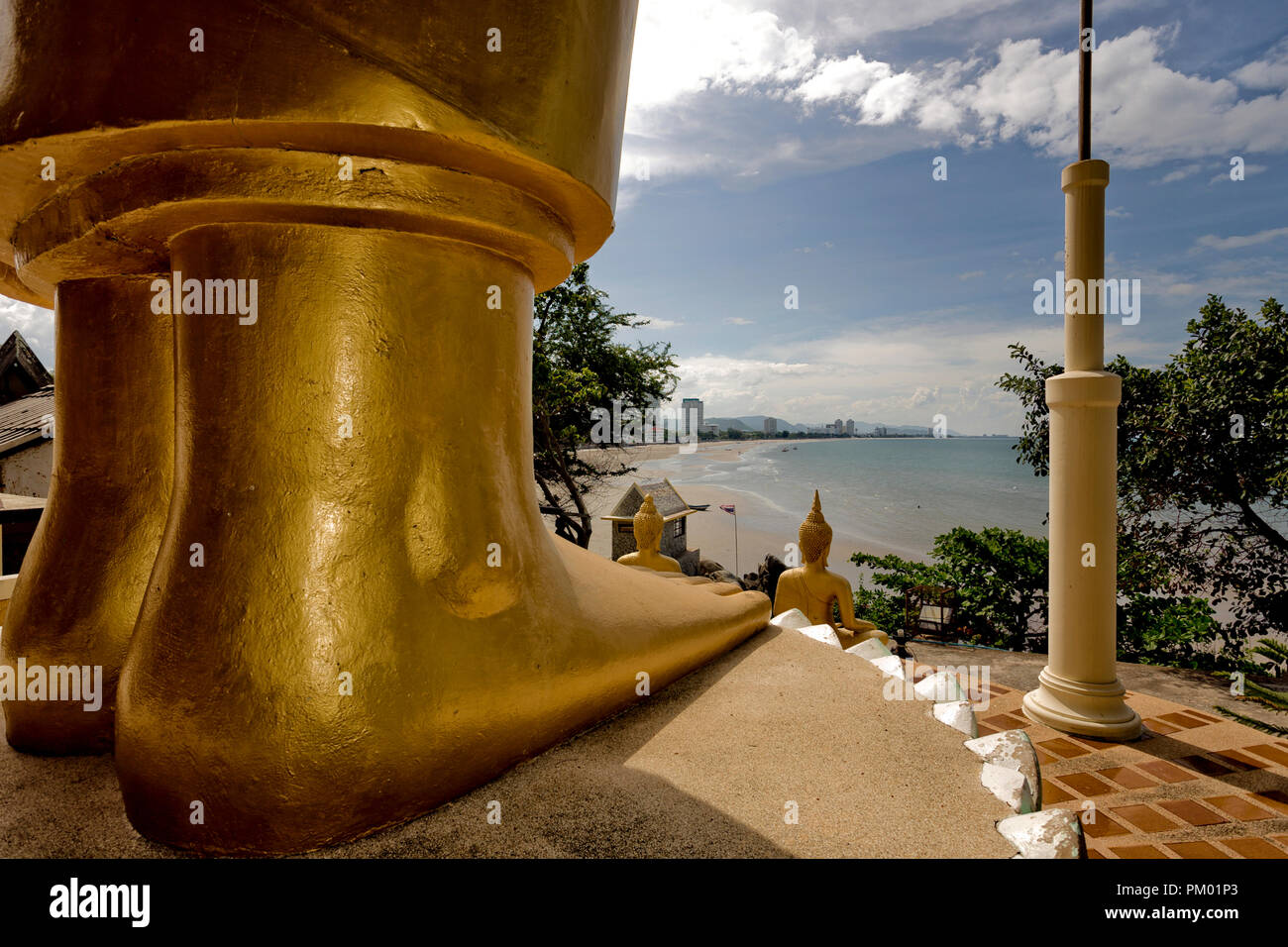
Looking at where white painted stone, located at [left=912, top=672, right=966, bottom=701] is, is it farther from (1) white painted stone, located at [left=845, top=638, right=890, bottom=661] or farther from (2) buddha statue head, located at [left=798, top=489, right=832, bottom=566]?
(2) buddha statue head, located at [left=798, top=489, right=832, bottom=566]

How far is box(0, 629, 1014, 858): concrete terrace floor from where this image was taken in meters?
1.25

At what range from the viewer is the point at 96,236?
1.33m

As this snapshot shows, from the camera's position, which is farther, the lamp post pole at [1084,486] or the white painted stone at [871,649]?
the lamp post pole at [1084,486]

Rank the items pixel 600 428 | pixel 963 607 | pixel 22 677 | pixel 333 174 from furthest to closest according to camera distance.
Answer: pixel 600 428
pixel 963 607
pixel 22 677
pixel 333 174

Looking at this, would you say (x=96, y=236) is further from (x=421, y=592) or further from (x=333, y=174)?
(x=421, y=592)

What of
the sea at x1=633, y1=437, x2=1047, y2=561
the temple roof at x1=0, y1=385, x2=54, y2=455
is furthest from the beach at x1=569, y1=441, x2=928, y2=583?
the temple roof at x1=0, y1=385, x2=54, y2=455

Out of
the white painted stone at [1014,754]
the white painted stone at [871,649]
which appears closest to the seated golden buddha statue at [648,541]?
the white painted stone at [871,649]

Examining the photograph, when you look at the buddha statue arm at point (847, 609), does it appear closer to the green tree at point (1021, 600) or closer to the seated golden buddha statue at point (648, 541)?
the seated golden buddha statue at point (648, 541)

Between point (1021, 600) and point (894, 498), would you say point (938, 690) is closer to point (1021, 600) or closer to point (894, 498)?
point (1021, 600)

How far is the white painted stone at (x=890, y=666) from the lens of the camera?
228cm

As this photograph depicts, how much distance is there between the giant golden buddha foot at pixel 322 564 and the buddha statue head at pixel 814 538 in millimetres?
4019

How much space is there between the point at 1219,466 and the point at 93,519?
11279mm
